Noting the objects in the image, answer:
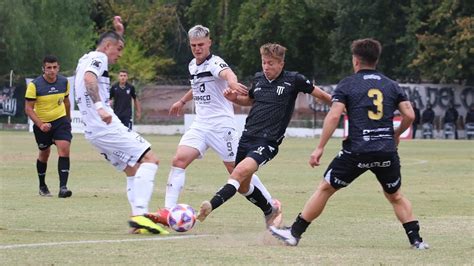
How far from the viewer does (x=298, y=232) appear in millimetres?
10008

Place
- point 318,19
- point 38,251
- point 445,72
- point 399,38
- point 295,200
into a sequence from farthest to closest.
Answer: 1. point 318,19
2. point 399,38
3. point 445,72
4. point 295,200
5. point 38,251

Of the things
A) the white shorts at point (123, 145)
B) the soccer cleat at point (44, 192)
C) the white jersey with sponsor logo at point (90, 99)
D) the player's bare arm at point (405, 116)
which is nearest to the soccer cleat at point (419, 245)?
the player's bare arm at point (405, 116)

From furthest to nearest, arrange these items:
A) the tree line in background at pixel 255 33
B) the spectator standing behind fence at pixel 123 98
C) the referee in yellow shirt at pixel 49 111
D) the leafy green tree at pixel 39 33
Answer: the leafy green tree at pixel 39 33 < the tree line in background at pixel 255 33 < the spectator standing behind fence at pixel 123 98 < the referee in yellow shirt at pixel 49 111

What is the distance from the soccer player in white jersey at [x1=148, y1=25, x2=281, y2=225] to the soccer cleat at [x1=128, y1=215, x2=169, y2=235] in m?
0.66

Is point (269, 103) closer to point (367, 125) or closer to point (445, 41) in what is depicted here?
point (367, 125)

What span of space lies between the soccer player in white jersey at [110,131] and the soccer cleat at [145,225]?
127 millimetres

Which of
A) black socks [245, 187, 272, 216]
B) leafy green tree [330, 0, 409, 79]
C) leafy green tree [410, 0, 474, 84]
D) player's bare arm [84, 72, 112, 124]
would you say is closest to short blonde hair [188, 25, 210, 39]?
player's bare arm [84, 72, 112, 124]

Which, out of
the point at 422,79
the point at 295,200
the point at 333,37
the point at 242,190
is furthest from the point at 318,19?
the point at 242,190

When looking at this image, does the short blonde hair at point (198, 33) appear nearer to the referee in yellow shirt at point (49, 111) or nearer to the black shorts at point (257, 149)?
the black shorts at point (257, 149)

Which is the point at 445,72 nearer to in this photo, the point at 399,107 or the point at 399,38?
the point at 399,38

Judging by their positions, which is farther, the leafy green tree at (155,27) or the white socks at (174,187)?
the leafy green tree at (155,27)

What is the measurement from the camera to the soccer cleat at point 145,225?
11.0 metres

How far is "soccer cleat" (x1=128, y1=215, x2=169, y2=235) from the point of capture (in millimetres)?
10977

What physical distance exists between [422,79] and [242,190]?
153ft
